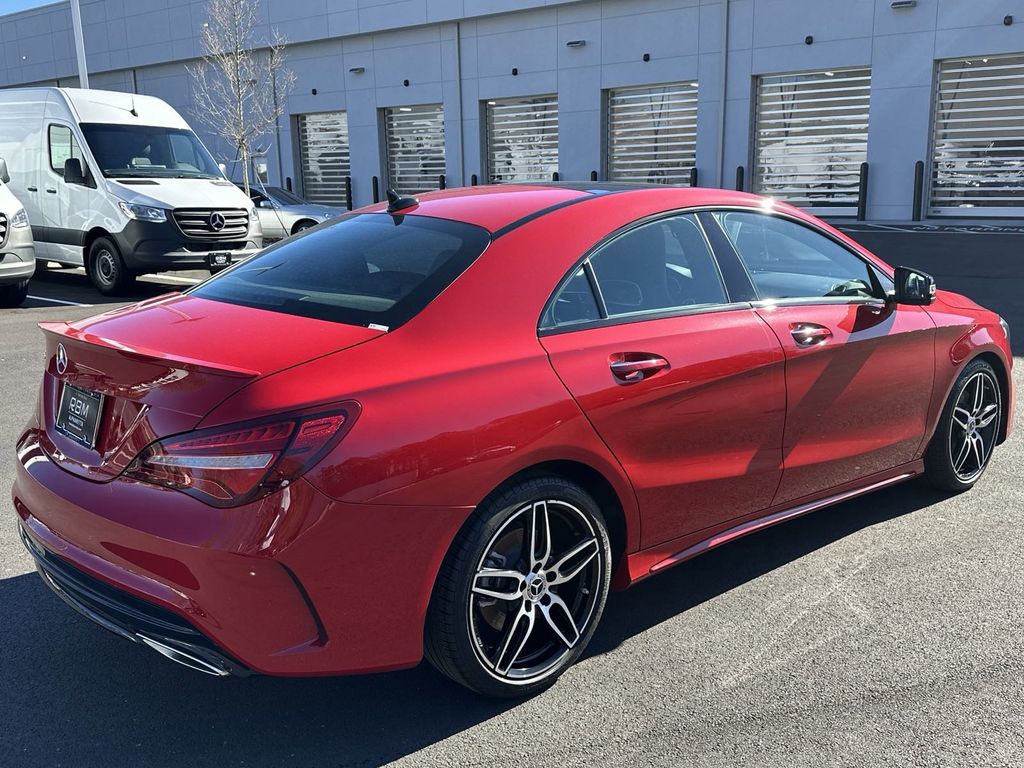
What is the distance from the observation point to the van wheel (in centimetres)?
1223

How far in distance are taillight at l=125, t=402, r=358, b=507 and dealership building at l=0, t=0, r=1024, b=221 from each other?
22403 mm

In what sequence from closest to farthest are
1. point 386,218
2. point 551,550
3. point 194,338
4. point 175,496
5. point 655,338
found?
1. point 175,496
2. point 194,338
3. point 551,550
4. point 655,338
5. point 386,218

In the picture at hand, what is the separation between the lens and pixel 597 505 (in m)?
3.21

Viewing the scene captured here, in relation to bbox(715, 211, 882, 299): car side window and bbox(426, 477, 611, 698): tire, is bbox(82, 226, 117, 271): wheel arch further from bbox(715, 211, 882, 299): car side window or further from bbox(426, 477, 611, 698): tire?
bbox(426, 477, 611, 698): tire

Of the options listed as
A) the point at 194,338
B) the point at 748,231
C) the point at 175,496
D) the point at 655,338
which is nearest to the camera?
the point at 175,496

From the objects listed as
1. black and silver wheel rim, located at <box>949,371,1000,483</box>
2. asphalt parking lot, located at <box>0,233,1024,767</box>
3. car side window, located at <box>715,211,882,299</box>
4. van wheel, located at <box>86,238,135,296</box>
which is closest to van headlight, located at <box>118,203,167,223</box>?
van wheel, located at <box>86,238,135,296</box>

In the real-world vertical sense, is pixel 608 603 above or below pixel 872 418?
below

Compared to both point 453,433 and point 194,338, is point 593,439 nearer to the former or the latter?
point 453,433

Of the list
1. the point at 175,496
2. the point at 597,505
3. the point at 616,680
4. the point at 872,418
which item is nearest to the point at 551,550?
the point at 597,505

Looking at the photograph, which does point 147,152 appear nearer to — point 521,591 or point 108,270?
point 108,270

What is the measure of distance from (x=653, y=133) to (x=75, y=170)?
16824 millimetres

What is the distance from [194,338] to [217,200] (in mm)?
10422

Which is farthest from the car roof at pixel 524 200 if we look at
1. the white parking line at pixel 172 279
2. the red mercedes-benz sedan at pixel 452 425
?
the white parking line at pixel 172 279

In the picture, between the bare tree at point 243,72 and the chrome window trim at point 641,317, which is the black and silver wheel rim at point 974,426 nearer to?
the chrome window trim at point 641,317
